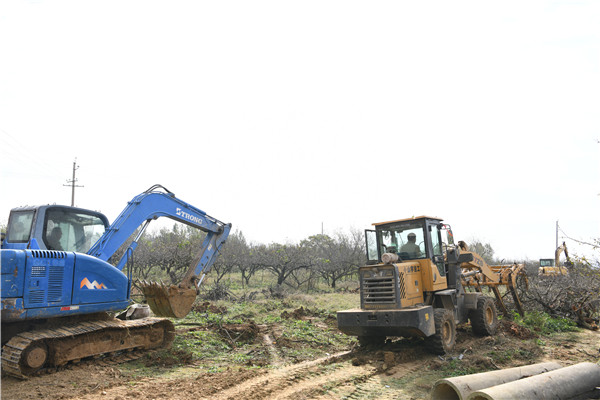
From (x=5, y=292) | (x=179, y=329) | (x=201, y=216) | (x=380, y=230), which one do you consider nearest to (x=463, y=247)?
(x=380, y=230)

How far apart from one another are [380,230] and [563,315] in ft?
23.5

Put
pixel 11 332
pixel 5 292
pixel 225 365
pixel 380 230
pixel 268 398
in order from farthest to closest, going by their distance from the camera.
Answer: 1. pixel 380 230
2. pixel 225 365
3. pixel 11 332
4. pixel 5 292
5. pixel 268 398

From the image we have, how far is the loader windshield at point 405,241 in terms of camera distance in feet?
30.9

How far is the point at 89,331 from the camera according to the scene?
7.61m

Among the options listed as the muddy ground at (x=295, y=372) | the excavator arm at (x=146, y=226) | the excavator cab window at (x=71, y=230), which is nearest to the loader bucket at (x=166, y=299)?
the excavator arm at (x=146, y=226)

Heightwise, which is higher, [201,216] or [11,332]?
[201,216]

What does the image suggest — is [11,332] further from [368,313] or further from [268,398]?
[368,313]

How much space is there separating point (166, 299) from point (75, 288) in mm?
2057

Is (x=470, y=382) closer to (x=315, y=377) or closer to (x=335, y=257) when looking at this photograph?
(x=315, y=377)

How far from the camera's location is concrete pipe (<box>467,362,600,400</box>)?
15.4 feet

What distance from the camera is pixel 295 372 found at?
7.36 m

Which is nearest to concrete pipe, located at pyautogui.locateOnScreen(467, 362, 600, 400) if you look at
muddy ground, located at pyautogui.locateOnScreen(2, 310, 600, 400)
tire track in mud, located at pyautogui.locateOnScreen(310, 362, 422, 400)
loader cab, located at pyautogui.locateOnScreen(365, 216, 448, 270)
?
muddy ground, located at pyautogui.locateOnScreen(2, 310, 600, 400)

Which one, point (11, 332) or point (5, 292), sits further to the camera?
point (11, 332)

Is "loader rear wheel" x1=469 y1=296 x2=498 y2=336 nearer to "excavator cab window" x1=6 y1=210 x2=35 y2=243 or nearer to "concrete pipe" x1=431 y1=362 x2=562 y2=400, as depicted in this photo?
"concrete pipe" x1=431 y1=362 x2=562 y2=400
